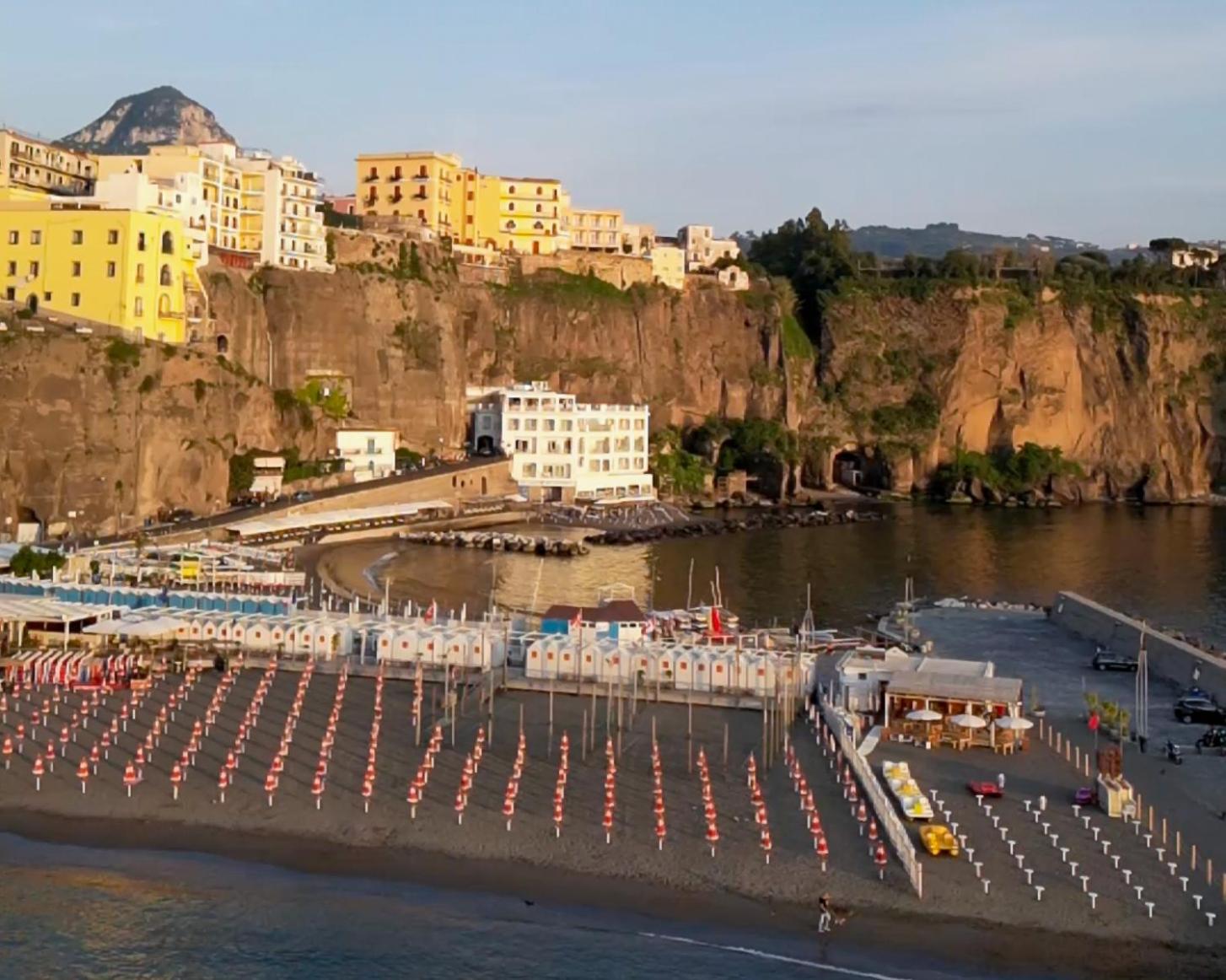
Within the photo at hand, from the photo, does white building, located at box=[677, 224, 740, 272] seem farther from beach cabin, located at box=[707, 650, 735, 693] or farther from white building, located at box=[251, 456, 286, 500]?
beach cabin, located at box=[707, 650, 735, 693]

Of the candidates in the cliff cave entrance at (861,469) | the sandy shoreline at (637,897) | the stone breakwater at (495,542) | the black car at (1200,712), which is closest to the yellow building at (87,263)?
the stone breakwater at (495,542)

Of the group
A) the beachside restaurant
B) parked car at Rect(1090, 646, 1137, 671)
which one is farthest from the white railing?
parked car at Rect(1090, 646, 1137, 671)

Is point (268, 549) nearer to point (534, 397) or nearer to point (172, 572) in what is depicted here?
point (172, 572)

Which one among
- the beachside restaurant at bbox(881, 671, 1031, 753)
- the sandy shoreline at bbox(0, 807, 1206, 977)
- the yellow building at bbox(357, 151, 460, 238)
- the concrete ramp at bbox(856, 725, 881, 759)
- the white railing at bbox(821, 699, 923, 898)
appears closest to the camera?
the sandy shoreline at bbox(0, 807, 1206, 977)

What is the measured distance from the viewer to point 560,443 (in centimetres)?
8544

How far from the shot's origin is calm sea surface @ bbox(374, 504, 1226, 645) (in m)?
54.6

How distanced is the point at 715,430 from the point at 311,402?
30957 mm

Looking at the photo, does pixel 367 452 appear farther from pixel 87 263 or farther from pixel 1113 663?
pixel 1113 663

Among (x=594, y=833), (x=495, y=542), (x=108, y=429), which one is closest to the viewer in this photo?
(x=594, y=833)

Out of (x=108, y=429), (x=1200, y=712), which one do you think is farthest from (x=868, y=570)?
(x=108, y=429)

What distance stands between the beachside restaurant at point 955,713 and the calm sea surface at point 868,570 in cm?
1853

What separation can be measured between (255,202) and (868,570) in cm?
3881

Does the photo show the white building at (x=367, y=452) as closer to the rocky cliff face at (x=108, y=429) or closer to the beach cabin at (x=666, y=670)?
the rocky cliff face at (x=108, y=429)

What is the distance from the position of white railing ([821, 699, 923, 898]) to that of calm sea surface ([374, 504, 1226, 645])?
797 inches
